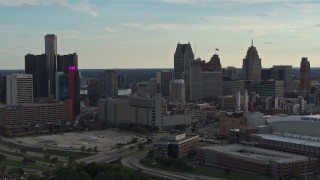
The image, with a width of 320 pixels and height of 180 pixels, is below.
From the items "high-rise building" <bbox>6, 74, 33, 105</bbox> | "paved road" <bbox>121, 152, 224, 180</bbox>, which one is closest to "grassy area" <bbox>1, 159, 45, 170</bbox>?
"paved road" <bbox>121, 152, 224, 180</bbox>

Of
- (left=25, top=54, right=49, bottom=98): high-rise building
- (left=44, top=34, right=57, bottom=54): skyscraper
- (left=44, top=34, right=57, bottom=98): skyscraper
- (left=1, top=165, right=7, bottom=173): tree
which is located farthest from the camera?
(left=44, top=34, right=57, bottom=54): skyscraper

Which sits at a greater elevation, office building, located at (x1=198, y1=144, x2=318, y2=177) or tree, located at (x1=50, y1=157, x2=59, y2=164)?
office building, located at (x1=198, y1=144, x2=318, y2=177)

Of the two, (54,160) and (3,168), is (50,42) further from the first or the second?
(3,168)

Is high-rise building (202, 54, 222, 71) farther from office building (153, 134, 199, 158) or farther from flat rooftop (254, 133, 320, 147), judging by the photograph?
office building (153, 134, 199, 158)

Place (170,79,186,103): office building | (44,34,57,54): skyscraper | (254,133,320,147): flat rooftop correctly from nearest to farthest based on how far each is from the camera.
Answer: (254,133,320,147): flat rooftop, (170,79,186,103): office building, (44,34,57,54): skyscraper

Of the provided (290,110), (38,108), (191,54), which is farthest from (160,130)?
(191,54)

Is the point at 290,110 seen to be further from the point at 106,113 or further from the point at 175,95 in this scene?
the point at 106,113

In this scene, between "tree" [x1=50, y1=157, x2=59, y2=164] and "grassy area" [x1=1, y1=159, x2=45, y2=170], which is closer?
"grassy area" [x1=1, y1=159, x2=45, y2=170]
